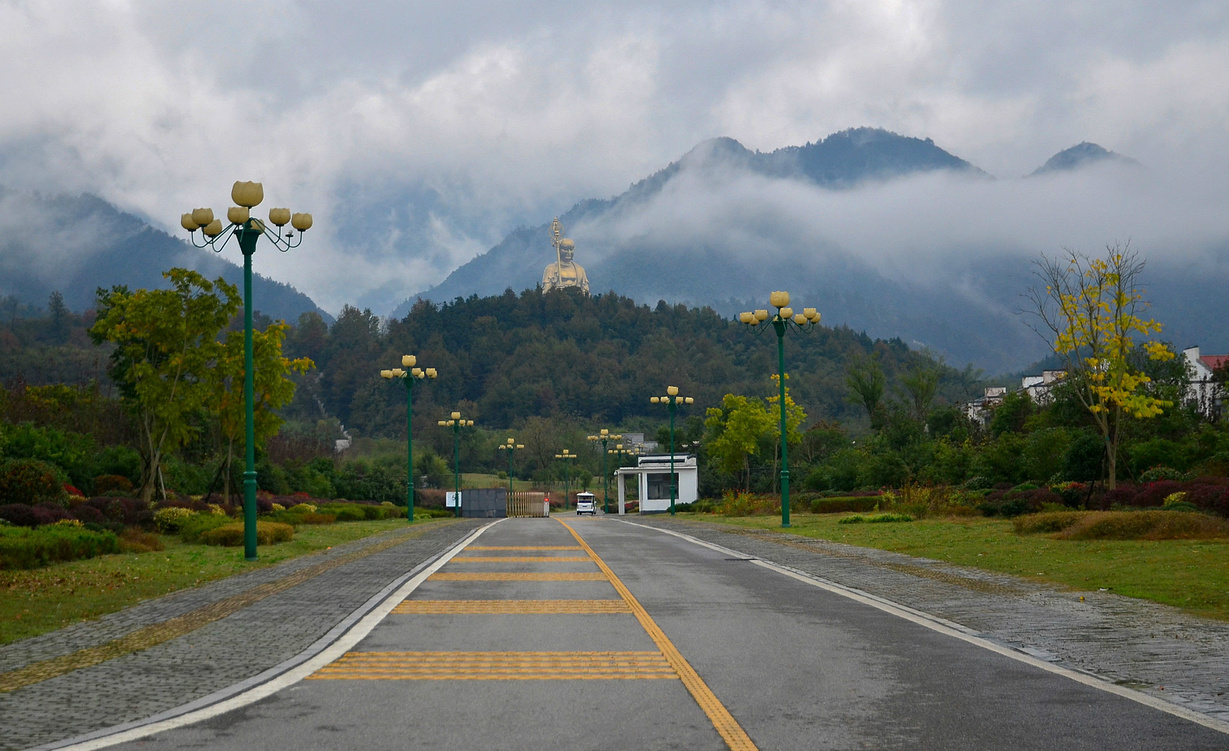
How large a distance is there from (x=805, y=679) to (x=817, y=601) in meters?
4.88

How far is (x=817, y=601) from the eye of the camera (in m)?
12.7

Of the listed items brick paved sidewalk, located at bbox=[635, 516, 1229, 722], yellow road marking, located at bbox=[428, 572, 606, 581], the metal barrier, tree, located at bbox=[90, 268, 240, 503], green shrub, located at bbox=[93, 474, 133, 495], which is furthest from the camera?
the metal barrier

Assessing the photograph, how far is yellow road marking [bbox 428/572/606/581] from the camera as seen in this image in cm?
1543

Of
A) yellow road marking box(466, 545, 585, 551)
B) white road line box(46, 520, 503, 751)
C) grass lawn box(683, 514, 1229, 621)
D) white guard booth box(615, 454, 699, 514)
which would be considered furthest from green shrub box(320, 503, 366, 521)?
white guard booth box(615, 454, 699, 514)

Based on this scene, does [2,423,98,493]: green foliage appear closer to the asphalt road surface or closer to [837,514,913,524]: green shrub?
the asphalt road surface

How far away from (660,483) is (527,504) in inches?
611

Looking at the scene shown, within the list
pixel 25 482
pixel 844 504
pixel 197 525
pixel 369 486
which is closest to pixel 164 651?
pixel 197 525

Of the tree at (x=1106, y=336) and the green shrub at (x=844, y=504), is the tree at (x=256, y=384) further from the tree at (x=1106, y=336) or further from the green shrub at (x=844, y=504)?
the tree at (x=1106, y=336)

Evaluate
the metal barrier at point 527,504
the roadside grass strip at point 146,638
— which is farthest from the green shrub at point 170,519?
the metal barrier at point 527,504

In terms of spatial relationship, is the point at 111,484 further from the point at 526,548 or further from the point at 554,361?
the point at 554,361

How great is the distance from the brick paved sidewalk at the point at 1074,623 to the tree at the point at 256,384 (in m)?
22.8

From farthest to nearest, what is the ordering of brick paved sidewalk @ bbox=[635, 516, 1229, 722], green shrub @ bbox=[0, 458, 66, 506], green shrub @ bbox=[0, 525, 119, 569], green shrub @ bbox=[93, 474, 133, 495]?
green shrub @ bbox=[93, 474, 133, 495] < green shrub @ bbox=[0, 458, 66, 506] < green shrub @ bbox=[0, 525, 119, 569] < brick paved sidewalk @ bbox=[635, 516, 1229, 722]

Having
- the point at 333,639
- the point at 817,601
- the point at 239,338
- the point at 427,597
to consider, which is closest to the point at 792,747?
the point at 333,639

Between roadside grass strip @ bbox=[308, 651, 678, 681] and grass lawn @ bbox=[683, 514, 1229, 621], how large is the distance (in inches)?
A: 244
